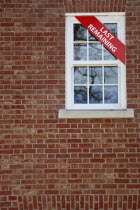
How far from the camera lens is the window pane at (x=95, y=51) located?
664cm

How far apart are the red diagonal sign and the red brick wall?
18cm

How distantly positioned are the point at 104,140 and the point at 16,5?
3022mm

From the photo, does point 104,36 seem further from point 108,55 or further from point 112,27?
point 108,55

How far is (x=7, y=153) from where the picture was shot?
635cm

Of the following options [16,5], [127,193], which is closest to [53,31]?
[16,5]

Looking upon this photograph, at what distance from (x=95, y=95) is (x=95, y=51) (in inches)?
33.0

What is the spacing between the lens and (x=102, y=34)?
21.8 ft

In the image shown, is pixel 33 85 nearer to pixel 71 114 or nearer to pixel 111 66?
pixel 71 114

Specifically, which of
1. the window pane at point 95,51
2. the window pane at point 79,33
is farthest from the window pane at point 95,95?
the window pane at point 79,33

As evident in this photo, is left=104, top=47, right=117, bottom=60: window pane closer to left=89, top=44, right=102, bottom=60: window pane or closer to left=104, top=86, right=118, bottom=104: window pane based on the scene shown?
left=89, top=44, right=102, bottom=60: window pane

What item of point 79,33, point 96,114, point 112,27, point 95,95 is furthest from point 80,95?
point 112,27

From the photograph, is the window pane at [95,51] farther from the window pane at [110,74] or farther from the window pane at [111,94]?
the window pane at [111,94]

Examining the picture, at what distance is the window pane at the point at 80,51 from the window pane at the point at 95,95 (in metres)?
0.61

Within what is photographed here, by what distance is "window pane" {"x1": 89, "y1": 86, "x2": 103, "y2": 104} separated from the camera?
21.6ft
